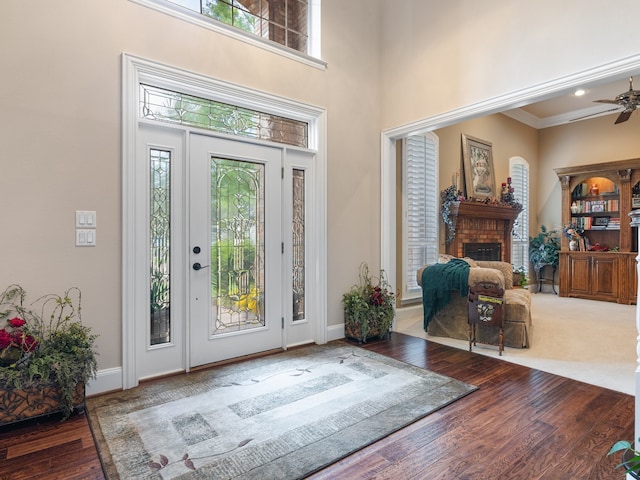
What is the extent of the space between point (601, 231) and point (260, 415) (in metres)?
7.59

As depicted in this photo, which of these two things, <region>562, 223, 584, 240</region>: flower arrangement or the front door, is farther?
<region>562, 223, 584, 240</region>: flower arrangement

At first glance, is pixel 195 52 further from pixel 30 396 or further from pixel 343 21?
pixel 30 396

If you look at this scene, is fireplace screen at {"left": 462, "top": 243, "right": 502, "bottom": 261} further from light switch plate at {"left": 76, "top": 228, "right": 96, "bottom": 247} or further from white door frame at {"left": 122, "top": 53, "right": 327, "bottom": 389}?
light switch plate at {"left": 76, "top": 228, "right": 96, "bottom": 247}

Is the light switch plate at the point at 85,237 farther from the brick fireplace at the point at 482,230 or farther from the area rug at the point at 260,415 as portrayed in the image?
the brick fireplace at the point at 482,230

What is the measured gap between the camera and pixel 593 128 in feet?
23.2

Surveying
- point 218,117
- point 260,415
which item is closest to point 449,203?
point 218,117

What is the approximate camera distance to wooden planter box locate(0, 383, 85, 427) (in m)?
2.17

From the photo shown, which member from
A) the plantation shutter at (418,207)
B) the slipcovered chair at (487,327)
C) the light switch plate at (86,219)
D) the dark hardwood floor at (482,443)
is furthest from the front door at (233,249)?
the plantation shutter at (418,207)

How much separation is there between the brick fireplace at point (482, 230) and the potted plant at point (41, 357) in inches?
196

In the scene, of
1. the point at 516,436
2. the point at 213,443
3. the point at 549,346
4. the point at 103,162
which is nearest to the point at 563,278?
the point at 549,346

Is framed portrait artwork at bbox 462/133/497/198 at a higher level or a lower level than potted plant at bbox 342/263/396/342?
higher

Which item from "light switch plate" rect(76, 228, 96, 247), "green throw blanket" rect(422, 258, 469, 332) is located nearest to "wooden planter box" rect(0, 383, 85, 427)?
"light switch plate" rect(76, 228, 96, 247)

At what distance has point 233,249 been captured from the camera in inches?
133

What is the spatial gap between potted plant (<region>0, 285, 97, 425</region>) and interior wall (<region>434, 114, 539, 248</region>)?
Result: 490cm
